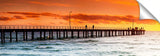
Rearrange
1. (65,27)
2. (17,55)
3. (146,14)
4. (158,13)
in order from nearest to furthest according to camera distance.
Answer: (158,13), (146,14), (17,55), (65,27)

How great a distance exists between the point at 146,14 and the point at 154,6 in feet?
0.69

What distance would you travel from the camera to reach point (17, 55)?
32844 mm

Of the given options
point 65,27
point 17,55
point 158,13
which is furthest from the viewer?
point 65,27

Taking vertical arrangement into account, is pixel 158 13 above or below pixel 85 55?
above

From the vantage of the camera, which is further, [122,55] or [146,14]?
[122,55]

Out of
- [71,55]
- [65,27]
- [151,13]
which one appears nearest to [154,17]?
[151,13]

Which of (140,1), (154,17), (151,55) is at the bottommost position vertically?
(151,55)

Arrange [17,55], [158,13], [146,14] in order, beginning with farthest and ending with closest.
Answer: [17,55]
[146,14]
[158,13]

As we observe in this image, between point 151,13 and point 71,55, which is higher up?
point 151,13

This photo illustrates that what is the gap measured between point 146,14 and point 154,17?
0.25m

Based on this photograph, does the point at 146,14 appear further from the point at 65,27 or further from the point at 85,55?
the point at 65,27

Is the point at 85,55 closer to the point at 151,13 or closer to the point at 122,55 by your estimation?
the point at 122,55

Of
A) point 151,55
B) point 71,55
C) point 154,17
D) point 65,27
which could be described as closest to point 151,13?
point 154,17

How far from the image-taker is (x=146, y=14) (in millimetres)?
3615
